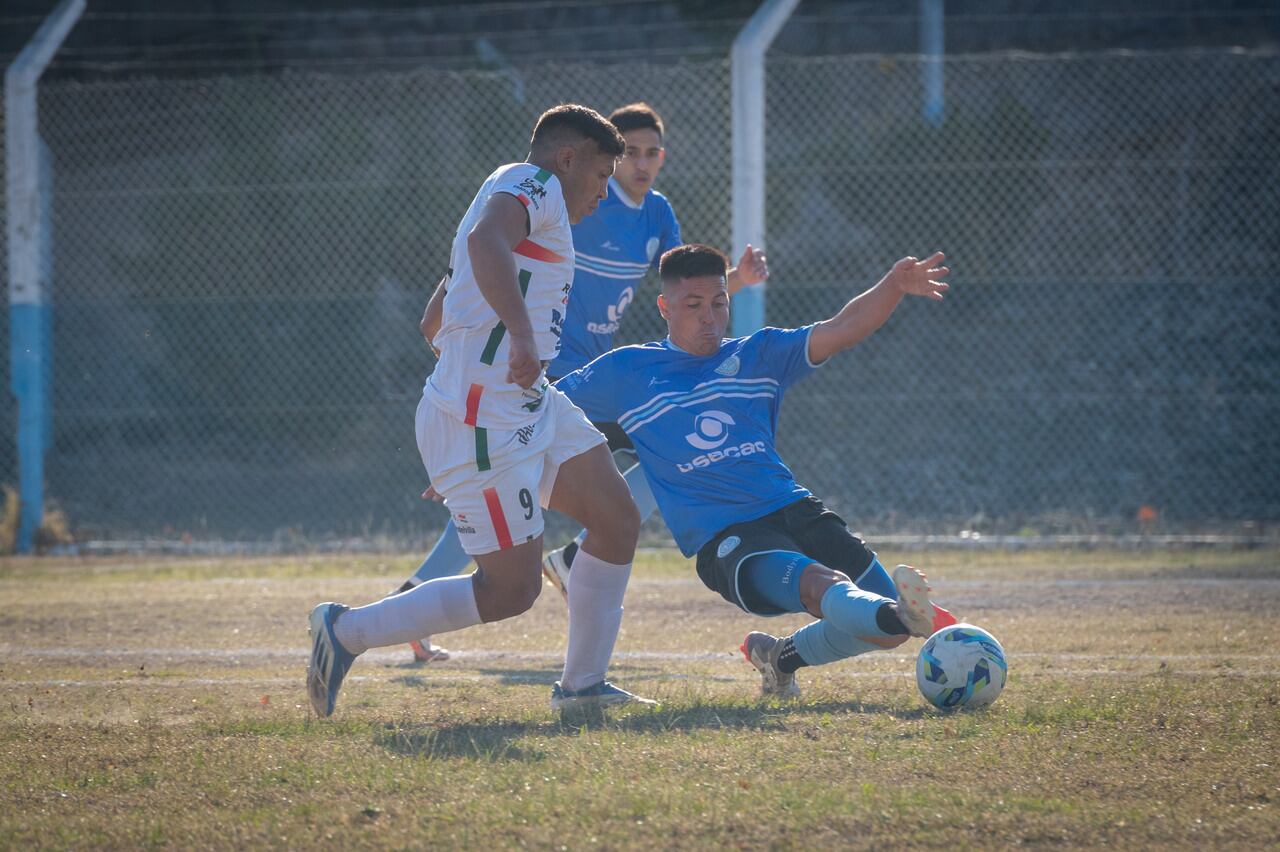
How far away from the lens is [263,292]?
581 inches

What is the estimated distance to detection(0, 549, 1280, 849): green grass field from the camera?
9.50 ft

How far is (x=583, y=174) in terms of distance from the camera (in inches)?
163

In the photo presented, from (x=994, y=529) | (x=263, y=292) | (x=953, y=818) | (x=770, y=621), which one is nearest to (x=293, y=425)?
(x=263, y=292)

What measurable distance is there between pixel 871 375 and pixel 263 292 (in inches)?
248

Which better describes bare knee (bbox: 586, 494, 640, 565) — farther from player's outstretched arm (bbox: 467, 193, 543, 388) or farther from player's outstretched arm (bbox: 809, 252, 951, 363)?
player's outstretched arm (bbox: 809, 252, 951, 363)

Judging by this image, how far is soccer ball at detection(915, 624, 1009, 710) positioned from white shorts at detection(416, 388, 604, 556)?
1196 mm

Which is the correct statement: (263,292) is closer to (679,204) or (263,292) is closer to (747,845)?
(679,204)

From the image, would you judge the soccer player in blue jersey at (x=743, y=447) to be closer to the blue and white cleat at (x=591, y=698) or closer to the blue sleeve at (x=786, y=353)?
the blue sleeve at (x=786, y=353)

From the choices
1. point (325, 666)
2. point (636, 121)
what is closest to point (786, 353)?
point (636, 121)

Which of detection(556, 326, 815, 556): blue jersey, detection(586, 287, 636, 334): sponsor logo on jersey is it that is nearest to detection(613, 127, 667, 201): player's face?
detection(586, 287, 636, 334): sponsor logo on jersey

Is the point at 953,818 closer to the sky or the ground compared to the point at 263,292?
closer to the ground

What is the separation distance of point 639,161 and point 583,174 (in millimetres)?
1997

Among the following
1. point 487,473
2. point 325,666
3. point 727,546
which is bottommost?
point 325,666

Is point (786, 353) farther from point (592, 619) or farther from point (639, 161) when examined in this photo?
point (639, 161)
